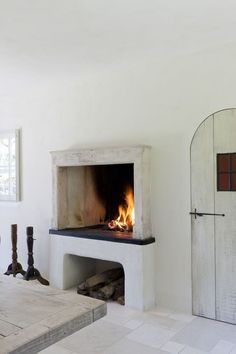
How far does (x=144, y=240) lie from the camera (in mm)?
3383

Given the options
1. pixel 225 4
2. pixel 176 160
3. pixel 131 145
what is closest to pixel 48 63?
pixel 131 145

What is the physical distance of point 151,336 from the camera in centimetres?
283

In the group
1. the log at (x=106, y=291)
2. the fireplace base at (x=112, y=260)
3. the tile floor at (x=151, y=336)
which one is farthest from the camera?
the log at (x=106, y=291)

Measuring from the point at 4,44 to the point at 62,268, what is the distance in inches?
97.7

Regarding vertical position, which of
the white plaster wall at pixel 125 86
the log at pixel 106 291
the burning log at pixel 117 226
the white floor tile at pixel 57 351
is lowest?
the white floor tile at pixel 57 351

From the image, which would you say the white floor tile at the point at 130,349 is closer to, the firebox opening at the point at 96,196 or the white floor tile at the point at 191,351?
the white floor tile at the point at 191,351

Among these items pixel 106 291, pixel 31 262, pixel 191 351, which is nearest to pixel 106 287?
pixel 106 291

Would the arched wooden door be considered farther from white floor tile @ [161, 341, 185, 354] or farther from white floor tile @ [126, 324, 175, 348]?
white floor tile @ [161, 341, 185, 354]

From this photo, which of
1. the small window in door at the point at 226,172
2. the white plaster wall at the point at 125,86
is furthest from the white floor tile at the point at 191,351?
the small window in door at the point at 226,172

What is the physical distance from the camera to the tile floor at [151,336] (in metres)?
2.61

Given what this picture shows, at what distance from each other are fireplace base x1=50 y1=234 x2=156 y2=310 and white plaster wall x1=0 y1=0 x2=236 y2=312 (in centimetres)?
14

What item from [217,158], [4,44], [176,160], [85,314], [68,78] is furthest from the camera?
[68,78]

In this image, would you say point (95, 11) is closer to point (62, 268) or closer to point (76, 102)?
point (76, 102)

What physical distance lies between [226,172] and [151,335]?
157cm
